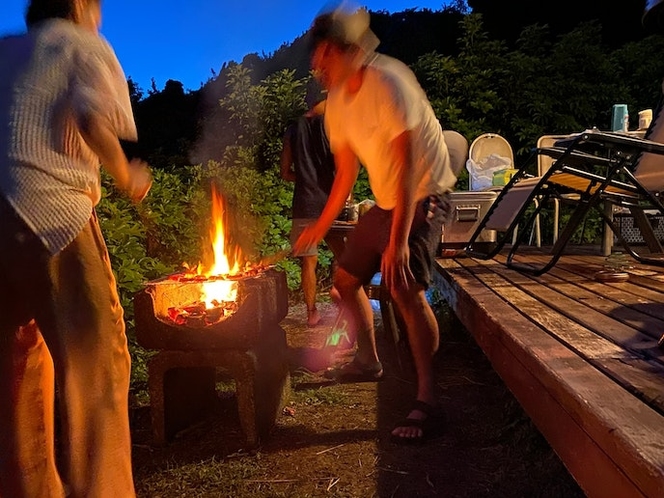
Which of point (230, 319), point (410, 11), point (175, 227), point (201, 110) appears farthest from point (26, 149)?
point (410, 11)

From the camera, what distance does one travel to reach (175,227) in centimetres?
548

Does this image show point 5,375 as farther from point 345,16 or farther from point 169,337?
point 345,16

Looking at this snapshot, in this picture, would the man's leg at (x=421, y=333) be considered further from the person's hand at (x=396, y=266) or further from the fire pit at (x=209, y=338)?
the fire pit at (x=209, y=338)

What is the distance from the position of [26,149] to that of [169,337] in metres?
1.32

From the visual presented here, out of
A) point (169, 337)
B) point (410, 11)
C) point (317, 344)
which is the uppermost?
point (410, 11)

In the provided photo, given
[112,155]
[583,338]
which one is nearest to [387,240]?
[583,338]

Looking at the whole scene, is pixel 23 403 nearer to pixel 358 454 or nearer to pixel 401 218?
pixel 358 454

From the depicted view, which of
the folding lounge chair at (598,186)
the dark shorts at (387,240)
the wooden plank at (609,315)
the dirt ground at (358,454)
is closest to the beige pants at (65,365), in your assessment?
the dirt ground at (358,454)

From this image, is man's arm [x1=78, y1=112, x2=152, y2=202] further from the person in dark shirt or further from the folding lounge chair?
the person in dark shirt

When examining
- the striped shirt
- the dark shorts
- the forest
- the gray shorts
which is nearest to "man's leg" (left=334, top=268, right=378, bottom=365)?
the dark shorts

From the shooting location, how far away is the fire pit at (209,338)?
275 centimetres

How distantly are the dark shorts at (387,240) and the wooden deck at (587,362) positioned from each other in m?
0.32

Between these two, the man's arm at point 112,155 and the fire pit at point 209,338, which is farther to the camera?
the fire pit at point 209,338

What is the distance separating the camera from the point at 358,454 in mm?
2732
